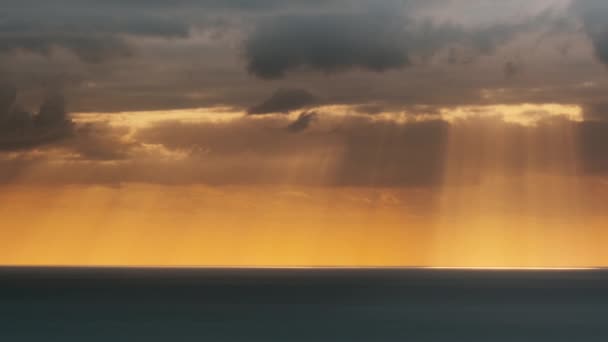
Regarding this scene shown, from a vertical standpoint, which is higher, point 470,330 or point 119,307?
point 119,307

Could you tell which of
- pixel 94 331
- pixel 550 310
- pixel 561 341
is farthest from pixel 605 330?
pixel 94 331

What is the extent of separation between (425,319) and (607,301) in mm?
29972

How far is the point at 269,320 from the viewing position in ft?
242

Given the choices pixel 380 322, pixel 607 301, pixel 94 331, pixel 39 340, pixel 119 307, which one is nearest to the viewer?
pixel 39 340

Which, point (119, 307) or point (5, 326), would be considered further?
point (119, 307)

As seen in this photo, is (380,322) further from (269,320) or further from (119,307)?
(119,307)

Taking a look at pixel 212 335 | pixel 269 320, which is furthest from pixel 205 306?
pixel 212 335

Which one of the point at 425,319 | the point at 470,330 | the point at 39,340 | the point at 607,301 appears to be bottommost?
the point at 39,340

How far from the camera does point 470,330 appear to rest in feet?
216

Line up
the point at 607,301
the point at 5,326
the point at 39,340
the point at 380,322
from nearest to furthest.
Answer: the point at 39,340 < the point at 5,326 < the point at 380,322 < the point at 607,301

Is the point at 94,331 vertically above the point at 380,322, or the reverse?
the point at 380,322

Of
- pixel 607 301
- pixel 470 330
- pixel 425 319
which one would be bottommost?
pixel 470 330

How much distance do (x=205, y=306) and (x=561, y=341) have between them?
111 feet

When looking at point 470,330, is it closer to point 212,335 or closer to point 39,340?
point 212,335
